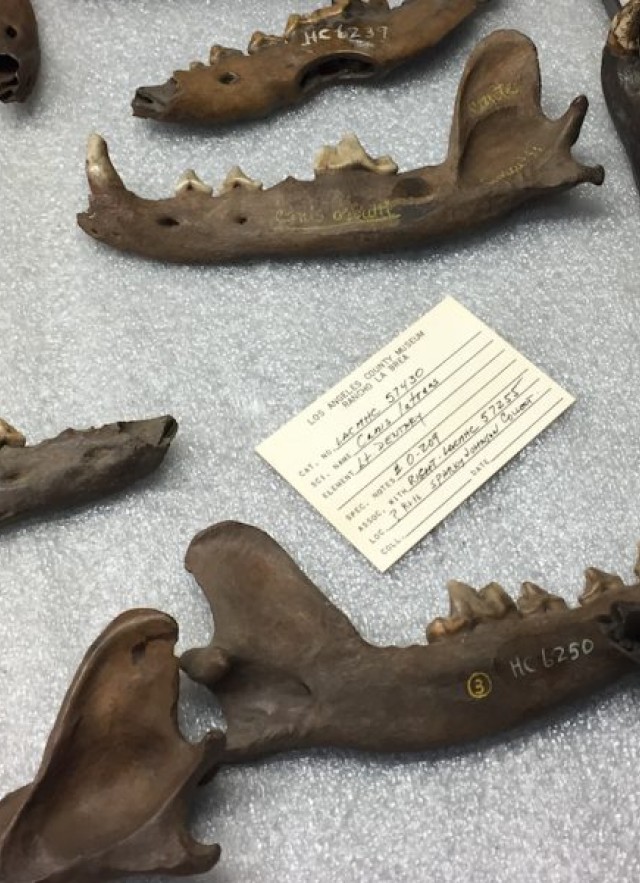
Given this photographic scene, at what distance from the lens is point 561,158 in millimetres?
1243

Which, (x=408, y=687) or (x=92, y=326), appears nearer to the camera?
(x=408, y=687)

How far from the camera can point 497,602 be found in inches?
39.5

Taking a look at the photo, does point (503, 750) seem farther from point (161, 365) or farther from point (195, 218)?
point (195, 218)

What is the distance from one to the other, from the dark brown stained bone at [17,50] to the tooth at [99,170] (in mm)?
215

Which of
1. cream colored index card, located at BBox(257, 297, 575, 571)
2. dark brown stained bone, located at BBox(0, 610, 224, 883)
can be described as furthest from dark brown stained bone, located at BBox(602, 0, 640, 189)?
dark brown stained bone, located at BBox(0, 610, 224, 883)

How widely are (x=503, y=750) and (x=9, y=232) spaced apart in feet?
2.72

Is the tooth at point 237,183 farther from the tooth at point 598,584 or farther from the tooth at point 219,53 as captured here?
the tooth at point 598,584

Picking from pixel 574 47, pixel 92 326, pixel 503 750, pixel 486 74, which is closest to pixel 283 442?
pixel 92 326

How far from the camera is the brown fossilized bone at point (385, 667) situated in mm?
940

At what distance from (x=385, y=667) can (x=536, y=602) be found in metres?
0.16

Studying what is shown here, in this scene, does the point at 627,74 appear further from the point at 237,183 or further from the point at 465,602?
the point at 465,602

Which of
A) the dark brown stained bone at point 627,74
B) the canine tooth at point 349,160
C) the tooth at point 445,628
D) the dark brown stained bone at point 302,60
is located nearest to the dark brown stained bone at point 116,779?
the tooth at point 445,628

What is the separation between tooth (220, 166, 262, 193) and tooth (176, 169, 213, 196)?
2cm

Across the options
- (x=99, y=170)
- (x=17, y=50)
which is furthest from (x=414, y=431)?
(x=17, y=50)
